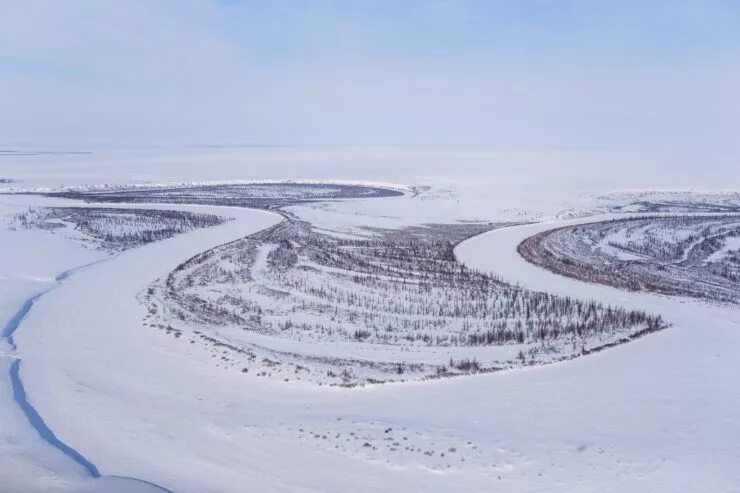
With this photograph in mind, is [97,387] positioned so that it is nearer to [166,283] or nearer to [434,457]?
[434,457]

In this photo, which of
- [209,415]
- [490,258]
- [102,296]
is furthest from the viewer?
[490,258]

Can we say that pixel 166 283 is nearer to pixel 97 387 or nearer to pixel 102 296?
pixel 102 296

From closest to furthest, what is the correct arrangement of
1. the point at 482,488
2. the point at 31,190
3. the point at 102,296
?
1. the point at 482,488
2. the point at 102,296
3. the point at 31,190

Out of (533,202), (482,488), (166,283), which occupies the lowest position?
(482,488)

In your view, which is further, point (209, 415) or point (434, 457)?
point (209, 415)

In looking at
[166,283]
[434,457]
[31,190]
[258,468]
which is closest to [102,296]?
[166,283]

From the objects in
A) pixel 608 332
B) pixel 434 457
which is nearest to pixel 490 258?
pixel 608 332

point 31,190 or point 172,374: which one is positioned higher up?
point 31,190
